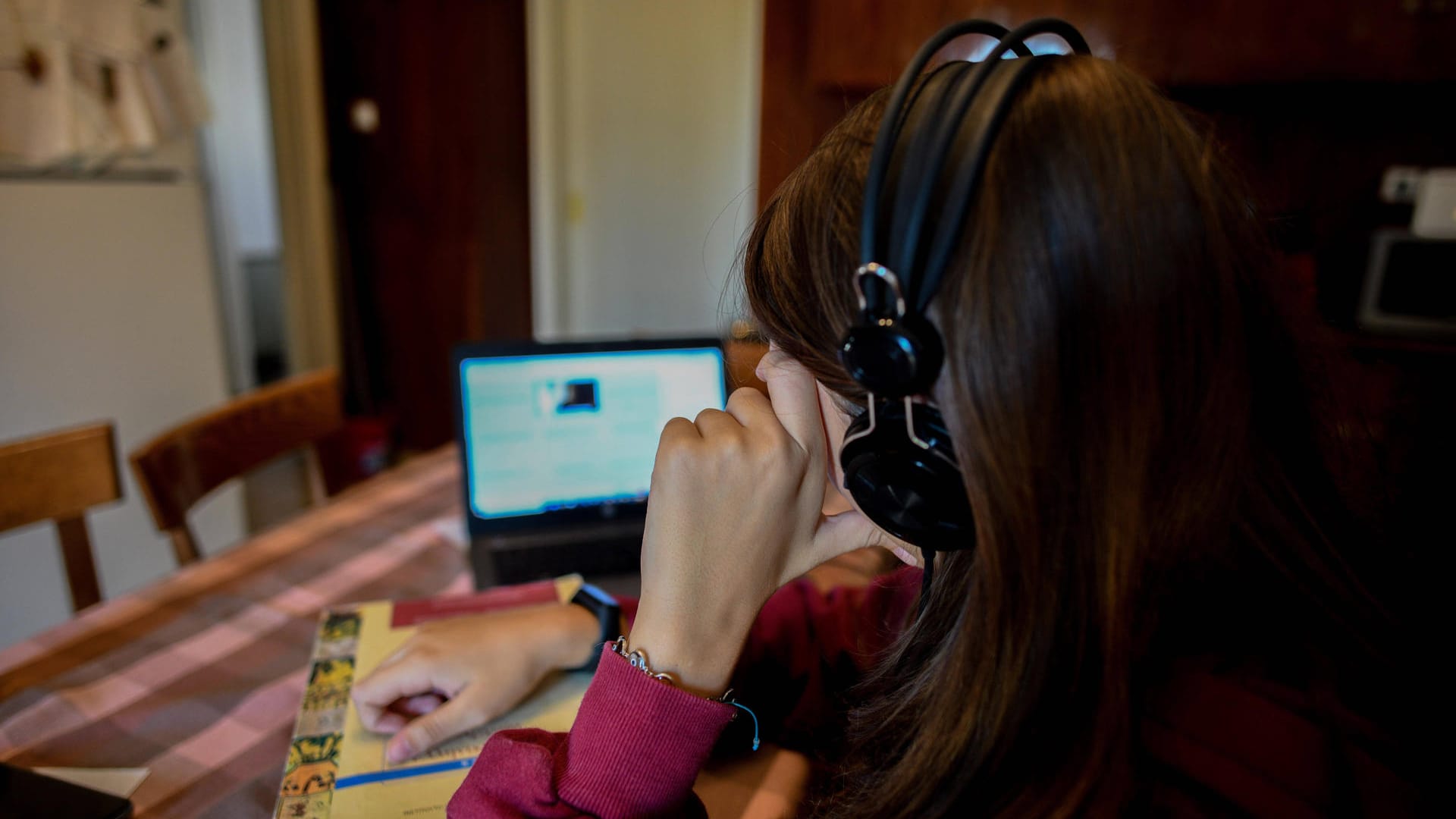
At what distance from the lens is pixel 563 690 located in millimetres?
698

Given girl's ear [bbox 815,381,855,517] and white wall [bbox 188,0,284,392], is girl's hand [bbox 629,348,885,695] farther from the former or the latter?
white wall [bbox 188,0,284,392]

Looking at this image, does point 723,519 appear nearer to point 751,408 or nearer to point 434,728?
point 751,408

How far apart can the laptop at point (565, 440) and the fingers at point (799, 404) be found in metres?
0.51

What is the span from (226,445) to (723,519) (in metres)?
1.04

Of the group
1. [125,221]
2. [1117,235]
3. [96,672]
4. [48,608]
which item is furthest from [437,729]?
[125,221]

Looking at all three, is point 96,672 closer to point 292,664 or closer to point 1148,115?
point 292,664

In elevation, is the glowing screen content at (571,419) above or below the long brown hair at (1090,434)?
below

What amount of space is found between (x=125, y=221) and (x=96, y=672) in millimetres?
1683

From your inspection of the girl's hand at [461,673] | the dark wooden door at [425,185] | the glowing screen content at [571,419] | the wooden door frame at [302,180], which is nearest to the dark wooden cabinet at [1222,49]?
the glowing screen content at [571,419]

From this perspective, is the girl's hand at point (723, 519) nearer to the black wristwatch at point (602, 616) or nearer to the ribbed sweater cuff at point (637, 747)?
the ribbed sweater cuff at point (637, 747)

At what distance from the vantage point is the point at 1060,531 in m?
0.41

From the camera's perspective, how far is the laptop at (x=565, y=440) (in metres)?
1.02

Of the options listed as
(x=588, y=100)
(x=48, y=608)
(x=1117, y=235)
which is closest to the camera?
(x=1117, y=235)

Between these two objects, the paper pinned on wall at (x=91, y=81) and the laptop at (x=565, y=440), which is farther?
the paper pinned on wall at (x=91, y=81)
